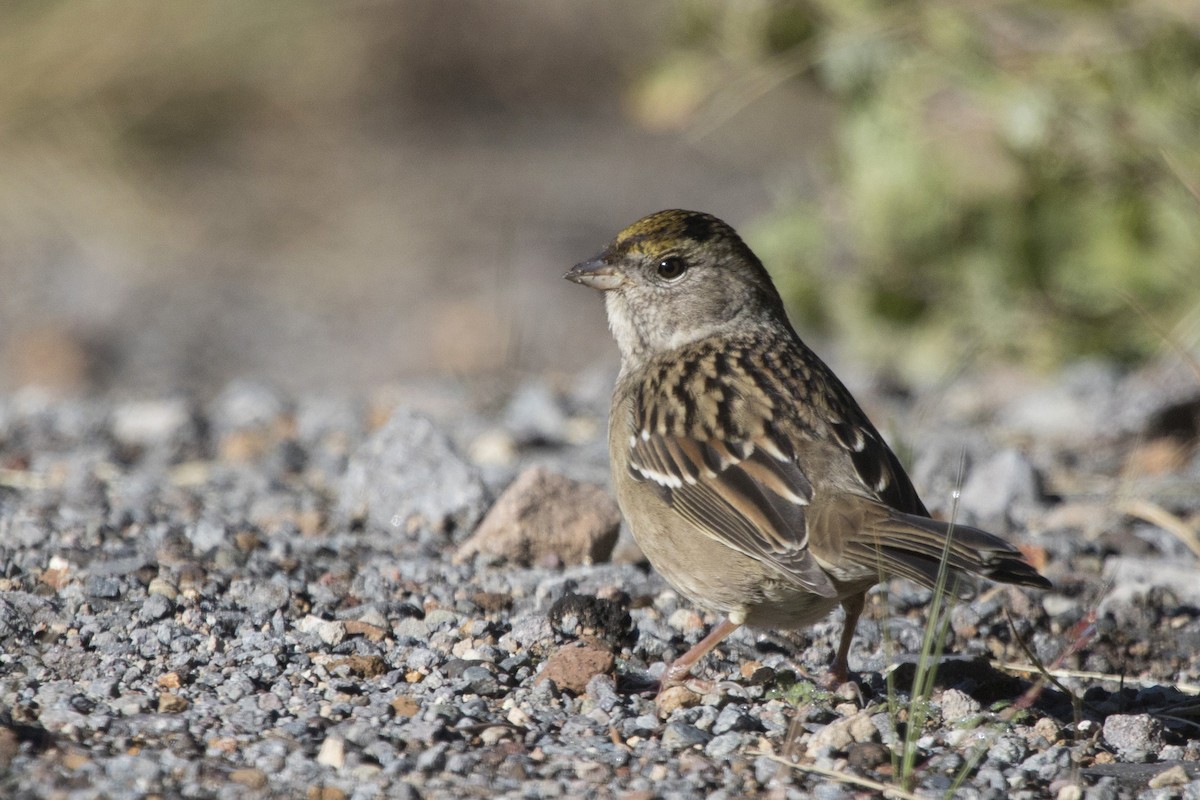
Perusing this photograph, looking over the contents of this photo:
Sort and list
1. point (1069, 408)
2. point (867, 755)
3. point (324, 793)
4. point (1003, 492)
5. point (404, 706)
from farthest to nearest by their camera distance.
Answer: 1. point (1069, 408)
2. point (1003, 492)
3. point (404, 706)
4. point (867, 755)
5. point (324, 793)

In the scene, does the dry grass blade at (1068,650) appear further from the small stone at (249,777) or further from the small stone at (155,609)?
the small stone at (155,609)

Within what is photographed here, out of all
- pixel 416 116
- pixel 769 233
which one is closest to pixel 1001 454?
pixel 769 233

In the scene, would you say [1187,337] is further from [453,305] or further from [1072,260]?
[453,305]

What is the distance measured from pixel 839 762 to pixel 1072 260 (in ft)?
13.0

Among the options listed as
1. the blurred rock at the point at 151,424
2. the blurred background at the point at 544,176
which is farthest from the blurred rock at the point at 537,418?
the blurred rock at the point at 151,424

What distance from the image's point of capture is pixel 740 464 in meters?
3.68

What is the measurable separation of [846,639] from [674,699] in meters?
0.54

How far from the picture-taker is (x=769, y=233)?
696 centimetres

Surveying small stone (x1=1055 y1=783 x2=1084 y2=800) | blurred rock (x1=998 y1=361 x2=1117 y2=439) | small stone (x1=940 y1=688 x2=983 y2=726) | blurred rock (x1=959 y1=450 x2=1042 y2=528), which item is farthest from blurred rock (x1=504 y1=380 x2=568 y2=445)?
small stone (x1=1055 y1=783 x2=1084 y2=800)

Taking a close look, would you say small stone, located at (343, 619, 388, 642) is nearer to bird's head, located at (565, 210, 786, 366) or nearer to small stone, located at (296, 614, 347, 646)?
small stone, located at (296, 614, 347, 646)

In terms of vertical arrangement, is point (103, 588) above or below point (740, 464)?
below

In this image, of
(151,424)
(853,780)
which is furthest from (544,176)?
(853,780)

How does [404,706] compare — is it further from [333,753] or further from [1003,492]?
[1003,492]

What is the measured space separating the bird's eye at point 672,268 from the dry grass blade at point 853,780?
170 cm
